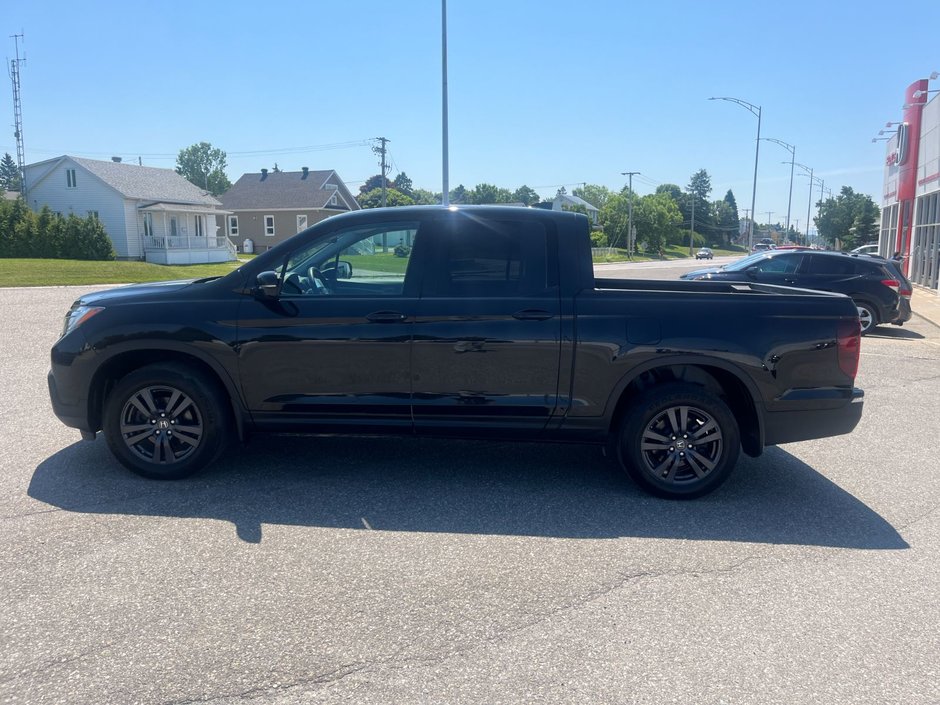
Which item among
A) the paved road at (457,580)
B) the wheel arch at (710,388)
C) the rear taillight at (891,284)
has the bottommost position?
the paved road at (457,580)

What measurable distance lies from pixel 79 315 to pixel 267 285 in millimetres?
1471

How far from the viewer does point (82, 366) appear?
5414 millimetres

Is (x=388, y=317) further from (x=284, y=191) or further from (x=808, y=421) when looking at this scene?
(x=284, y=191)

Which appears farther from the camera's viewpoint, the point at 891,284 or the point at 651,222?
the point at 651,222

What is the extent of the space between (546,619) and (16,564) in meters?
2.77

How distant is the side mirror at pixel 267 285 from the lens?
203 inches

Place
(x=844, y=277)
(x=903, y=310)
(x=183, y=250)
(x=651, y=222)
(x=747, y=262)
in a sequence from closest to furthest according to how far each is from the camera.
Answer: (x=903, y=310) → (x=844, y=277) → (x=747, y=262) → (x=183, y=250) → (x=651, y=222)

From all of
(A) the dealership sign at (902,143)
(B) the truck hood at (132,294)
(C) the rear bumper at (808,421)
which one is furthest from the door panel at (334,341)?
(A) the dealership sign at (902,143)

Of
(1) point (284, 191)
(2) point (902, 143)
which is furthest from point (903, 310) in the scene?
(1) point (284, 191)

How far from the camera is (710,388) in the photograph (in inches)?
211

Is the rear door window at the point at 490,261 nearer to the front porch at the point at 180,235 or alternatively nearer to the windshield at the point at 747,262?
the windshield at the point at 747,262

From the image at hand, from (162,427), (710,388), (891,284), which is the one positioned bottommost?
(162,427)

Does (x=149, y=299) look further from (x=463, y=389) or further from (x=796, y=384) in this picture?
(x=796, y=384)

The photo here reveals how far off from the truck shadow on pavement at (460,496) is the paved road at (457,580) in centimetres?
2
